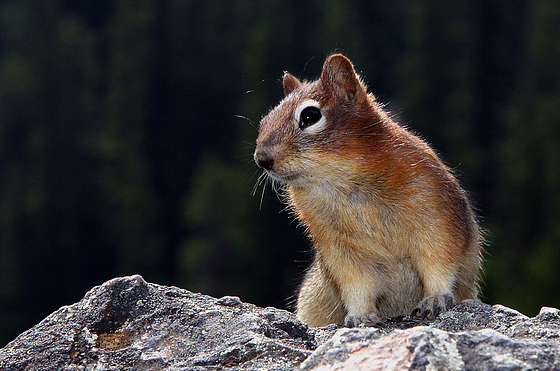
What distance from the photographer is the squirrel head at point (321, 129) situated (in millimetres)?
6262

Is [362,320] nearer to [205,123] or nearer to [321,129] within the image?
[321,129]

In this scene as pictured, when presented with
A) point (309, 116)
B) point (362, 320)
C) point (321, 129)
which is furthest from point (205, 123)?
point (362, 320)

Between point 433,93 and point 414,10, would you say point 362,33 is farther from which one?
point 433,93

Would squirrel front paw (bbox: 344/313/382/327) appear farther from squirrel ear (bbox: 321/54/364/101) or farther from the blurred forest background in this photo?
the blurred forest background

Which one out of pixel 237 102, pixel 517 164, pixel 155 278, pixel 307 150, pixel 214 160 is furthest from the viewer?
pixel 237 102

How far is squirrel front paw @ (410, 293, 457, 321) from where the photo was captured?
611 cm

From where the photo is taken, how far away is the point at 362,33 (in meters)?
69.8

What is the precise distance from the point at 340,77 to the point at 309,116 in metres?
0.49

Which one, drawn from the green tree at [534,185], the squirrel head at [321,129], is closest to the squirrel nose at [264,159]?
the squirrel head at [321,129]

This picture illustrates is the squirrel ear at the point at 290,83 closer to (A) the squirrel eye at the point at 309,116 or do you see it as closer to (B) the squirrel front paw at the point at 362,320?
(A) the squirrel eye at the point at 309,116

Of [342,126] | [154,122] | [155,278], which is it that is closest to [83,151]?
[154,122]

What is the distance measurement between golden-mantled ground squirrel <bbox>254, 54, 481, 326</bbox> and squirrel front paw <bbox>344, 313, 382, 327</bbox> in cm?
1

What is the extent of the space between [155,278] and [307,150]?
56131 millimetres

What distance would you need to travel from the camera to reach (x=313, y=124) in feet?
21.3
